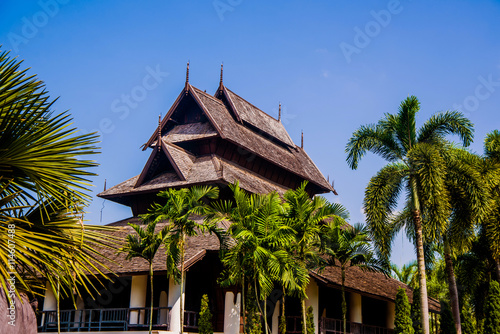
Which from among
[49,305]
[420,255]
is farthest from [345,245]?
[49,305]

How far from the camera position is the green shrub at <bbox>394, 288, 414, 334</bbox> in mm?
24625

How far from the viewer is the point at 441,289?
4916 centimetres

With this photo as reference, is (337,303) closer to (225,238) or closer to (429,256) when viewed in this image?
(429,256)

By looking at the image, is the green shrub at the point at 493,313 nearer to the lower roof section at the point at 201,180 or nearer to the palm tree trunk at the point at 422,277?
the palm tree trunk at the point at 422,277

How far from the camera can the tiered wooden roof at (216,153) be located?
30.6 metres

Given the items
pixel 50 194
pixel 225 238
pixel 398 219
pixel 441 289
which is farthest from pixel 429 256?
pixel 50 194

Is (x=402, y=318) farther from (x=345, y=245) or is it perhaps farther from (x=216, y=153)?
(x=216, y=153)

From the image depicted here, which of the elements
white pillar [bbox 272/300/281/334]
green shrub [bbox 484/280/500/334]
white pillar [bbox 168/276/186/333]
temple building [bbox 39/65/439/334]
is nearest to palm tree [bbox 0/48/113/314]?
temple building [bbox 39/65/439/334]

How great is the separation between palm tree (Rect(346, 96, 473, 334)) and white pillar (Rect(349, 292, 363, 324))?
5570 millimetres

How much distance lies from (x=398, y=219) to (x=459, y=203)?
269 centimetres

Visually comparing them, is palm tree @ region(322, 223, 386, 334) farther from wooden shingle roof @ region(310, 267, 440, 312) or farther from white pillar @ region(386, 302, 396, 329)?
white pillar @ region(386, 302, 396, 329)

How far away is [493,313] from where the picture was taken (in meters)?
25.8

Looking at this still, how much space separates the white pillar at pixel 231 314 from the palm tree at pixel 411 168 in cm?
601

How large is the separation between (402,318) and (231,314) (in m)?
6.87
